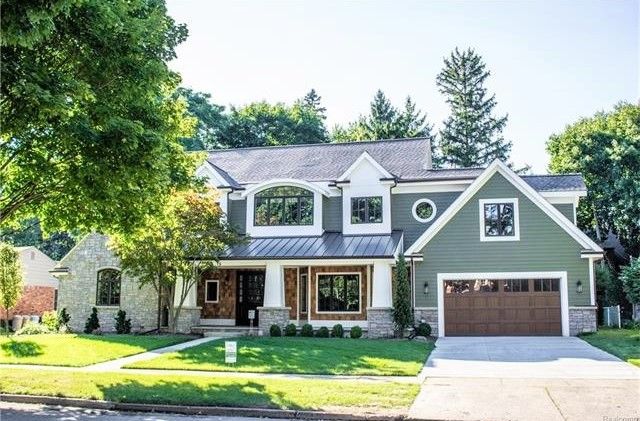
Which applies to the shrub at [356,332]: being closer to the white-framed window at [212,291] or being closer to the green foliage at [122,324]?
the white-framed window at [212,291]

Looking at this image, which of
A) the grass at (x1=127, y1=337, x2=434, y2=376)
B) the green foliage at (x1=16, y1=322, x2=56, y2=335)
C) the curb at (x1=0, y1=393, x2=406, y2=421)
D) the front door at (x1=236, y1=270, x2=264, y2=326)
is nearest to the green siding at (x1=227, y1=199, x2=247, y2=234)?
the front door at (x1=236, y1=270, x2=264, y2=326)

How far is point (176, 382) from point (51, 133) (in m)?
5.85

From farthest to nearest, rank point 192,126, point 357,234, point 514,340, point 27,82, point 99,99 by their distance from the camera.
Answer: point 357,234 → point 514,340 → point 192,126 → point 99,99 → point 27,82

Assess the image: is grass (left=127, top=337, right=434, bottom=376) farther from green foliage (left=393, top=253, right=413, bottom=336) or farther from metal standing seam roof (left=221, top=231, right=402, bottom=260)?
metal standing seam roof (left=221, top=231, right=402, bottom=260)

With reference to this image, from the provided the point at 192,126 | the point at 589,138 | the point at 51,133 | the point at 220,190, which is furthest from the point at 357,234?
the point at 589,138

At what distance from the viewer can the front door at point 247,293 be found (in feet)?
86.1

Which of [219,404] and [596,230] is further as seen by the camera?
[596,230]

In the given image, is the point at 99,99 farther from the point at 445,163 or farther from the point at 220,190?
the point at 445,163

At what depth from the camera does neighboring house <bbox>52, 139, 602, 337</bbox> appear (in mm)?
22203

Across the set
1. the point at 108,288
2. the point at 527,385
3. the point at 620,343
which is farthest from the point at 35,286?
the point at 527,385

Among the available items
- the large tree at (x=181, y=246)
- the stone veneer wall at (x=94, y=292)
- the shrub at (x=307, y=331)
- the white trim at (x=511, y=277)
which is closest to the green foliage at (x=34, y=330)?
the stone veneer wall at (x=94, y=292)

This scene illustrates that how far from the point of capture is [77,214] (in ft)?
47.7

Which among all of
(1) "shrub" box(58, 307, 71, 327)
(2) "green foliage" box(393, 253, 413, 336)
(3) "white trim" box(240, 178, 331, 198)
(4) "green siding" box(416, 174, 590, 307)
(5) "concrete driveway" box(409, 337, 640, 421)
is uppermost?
(3) "white trim" box(240, 178, 331, 198)

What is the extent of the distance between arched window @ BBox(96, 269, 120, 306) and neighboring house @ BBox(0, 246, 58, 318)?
1539 centimetres
